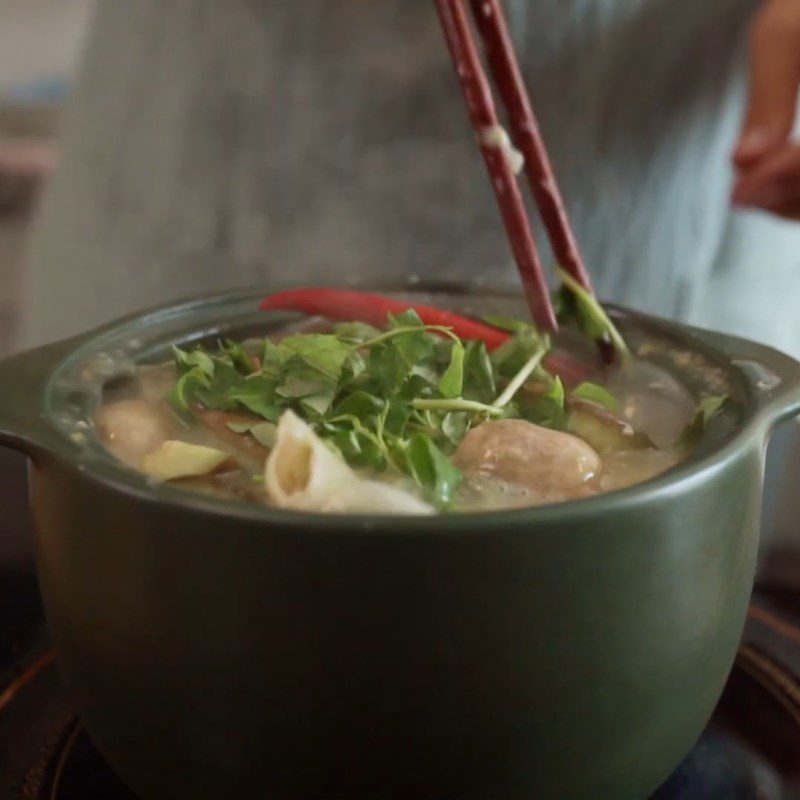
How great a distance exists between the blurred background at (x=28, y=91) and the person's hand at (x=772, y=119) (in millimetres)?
1337

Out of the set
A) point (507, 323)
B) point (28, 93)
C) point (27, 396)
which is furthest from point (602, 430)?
point (28, 93)

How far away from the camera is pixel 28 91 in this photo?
6.35 ft

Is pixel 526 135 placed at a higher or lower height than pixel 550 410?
higher

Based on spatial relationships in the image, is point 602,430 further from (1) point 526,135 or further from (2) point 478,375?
(1) point 526,135

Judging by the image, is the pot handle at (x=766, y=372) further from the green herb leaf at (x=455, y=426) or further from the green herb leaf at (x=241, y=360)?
the green herb leaf at (x=241, y=360)

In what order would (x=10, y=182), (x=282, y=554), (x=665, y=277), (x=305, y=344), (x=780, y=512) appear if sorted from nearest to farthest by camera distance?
(x=282, y=554)
(x=305, y=344)
(x=780, y=512)
(x=665, y=277)
(x=10, y=182)

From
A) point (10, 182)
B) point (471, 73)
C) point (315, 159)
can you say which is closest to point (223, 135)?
point (315, 159)

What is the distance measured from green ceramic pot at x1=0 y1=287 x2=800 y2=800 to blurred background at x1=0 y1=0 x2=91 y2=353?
150 centimetres

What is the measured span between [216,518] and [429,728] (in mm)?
113

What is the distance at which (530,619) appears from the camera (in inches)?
16.0

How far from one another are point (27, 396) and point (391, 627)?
7.8 inches

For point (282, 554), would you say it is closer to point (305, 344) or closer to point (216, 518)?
point (216, 518)

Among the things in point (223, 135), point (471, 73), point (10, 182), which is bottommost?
point (10, 182)

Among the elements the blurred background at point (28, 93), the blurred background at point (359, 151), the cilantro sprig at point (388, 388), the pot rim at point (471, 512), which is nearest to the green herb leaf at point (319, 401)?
the cilantro sprig at point (388, 388)
